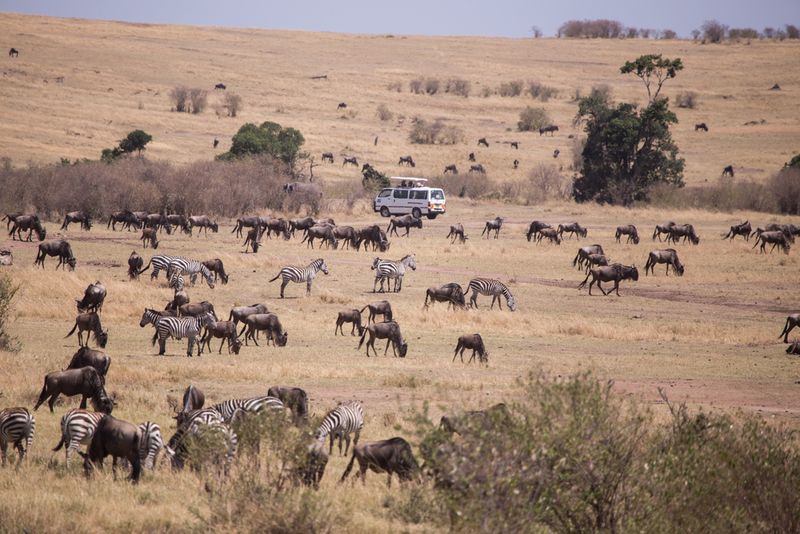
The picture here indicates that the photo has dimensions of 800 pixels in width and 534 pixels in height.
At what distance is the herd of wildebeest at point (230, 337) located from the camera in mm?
11398

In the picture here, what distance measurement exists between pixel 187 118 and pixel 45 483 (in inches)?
2943

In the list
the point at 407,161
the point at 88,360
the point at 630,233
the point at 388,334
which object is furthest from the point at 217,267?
the point at 407,161

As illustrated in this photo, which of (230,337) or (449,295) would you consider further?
(449,295)

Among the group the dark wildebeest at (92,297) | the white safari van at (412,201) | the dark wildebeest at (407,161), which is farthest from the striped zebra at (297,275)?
the dark wildebeest at (407,161)

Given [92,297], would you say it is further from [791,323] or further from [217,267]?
[791,323]

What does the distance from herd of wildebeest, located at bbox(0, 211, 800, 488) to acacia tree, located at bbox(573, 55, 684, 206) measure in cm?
1533

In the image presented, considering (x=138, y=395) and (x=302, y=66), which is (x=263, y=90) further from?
(x=138, y=395)

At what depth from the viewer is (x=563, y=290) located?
33.5 m

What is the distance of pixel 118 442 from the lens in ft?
37.4

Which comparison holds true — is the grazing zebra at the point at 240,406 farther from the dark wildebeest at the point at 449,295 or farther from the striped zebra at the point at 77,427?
the dark wildebeest at the point at 449,295

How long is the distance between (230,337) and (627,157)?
4809 cm

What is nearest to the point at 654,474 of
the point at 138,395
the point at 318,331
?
the point at 138,395

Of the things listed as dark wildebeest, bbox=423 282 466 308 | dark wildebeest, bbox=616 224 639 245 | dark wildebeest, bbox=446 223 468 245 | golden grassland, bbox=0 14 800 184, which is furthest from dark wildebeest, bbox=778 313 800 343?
golden grassland, bbox=0 14 800 184

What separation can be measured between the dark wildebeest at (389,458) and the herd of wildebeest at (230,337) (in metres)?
0.01
